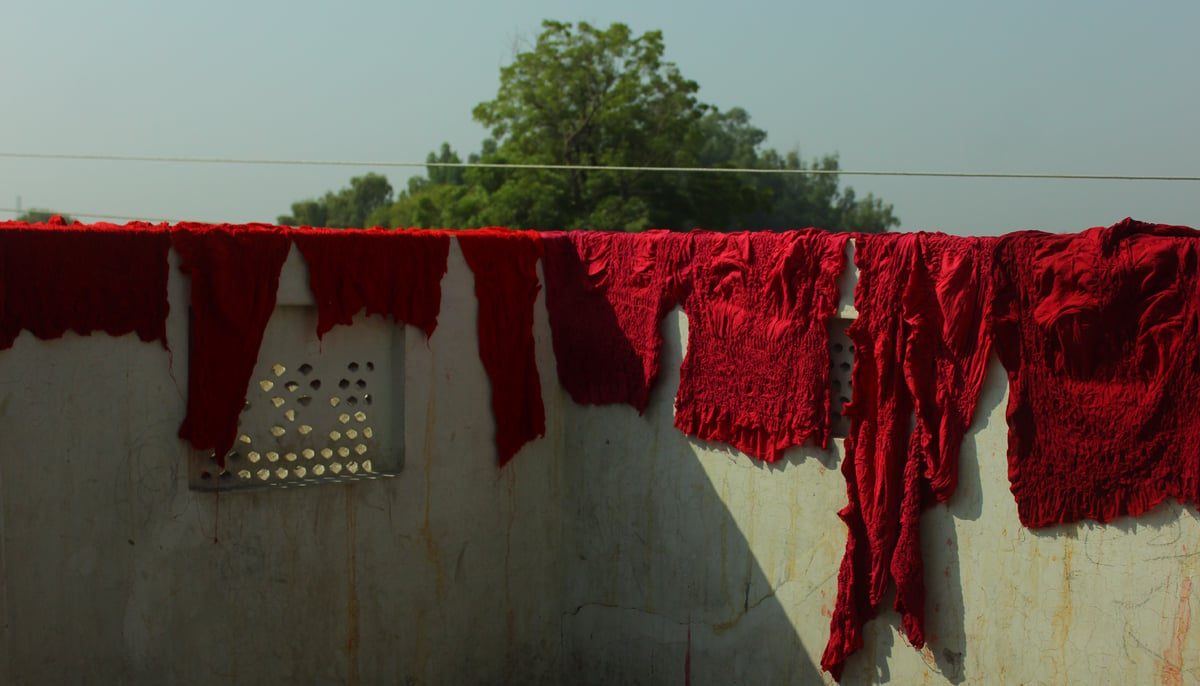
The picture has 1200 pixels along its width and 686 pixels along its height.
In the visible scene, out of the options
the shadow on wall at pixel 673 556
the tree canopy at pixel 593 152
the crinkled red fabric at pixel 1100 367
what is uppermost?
the tree canopy at pixel 593 152

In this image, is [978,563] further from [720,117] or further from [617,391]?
[720,117]

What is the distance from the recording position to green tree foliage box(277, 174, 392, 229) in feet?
148

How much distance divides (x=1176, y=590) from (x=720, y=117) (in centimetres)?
6531

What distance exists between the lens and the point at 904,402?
15.2 feet

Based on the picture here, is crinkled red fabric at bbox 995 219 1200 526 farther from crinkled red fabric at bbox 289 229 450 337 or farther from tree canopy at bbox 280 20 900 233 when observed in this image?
tree canopy at bbox 280 20 900 233

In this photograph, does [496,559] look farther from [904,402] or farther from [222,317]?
[904,402]

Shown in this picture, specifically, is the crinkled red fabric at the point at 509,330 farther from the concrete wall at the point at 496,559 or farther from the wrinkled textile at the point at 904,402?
the wrinkled textile at the point at 904,402

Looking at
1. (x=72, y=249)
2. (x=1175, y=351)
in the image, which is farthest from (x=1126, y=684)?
(x=72, y=249)

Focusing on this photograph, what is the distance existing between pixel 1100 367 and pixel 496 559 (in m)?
3.16

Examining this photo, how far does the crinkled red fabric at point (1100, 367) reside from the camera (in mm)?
3840

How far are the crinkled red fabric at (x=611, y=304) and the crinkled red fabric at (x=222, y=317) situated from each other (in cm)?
156

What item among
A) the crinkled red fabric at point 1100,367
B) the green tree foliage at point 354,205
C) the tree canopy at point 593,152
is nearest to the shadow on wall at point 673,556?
the crinkled red fabric at point 1100,367

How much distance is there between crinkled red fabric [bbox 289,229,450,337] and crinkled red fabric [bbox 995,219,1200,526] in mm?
2690

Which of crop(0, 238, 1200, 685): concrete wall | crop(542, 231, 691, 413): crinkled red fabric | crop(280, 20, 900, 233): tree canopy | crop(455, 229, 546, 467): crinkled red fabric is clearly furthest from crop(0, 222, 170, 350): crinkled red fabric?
crop(280, 20, 900, 233): tree canopy
